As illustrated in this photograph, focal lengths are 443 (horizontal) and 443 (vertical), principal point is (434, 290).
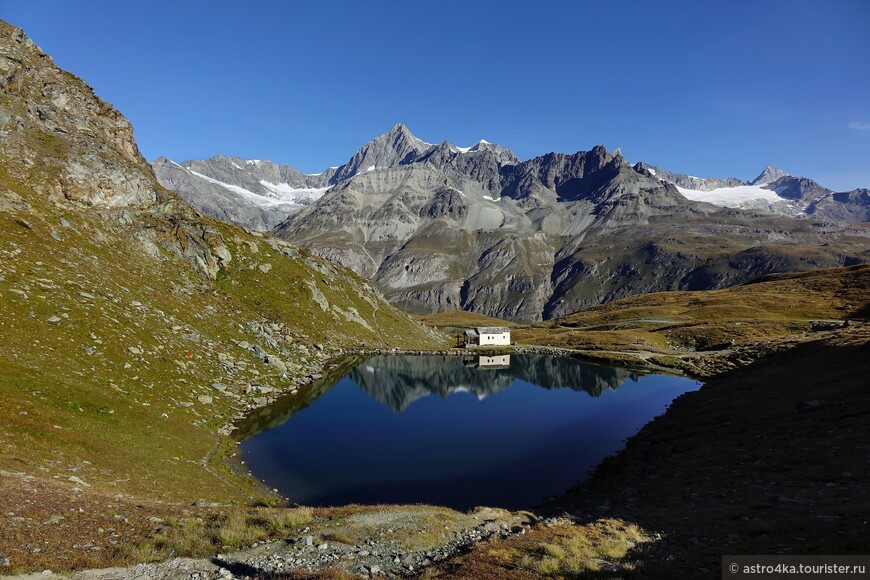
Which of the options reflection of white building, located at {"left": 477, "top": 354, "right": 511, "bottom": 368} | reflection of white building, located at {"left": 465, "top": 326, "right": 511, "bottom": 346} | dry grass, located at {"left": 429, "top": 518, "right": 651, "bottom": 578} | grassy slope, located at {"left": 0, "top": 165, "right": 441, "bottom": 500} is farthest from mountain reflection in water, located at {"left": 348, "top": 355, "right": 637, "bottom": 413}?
dry grass, located at {"left": 429, "top": 518, "right": 651, "bottom": 578}

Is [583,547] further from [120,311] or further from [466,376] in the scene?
[466,376]

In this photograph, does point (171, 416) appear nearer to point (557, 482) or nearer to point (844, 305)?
point (557, 482)

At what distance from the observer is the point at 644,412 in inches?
2815

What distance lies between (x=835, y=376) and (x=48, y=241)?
3790 inches

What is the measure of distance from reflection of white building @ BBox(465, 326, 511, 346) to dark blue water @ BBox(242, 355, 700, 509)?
33.2 meters

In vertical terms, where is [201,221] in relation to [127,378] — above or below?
above

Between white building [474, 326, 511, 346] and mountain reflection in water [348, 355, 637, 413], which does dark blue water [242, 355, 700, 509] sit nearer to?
mountain reflection in water [348, 355, 637, 413]

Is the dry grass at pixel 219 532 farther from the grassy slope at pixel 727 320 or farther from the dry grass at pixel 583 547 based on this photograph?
the grassy slope at pixel 727 320

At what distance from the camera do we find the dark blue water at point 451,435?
41719 millimetres

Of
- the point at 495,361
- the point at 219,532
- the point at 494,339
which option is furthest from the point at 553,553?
the point at 494,339

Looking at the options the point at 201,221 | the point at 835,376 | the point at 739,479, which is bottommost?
the point at 739,479

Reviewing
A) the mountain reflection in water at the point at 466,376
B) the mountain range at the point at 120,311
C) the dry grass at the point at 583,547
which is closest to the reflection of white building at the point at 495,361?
the mountain reflection in water at the point at 466,376

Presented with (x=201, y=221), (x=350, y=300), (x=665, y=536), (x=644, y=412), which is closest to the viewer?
(x=665, y=536)

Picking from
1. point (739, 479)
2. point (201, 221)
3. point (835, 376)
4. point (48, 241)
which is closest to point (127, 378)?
point (48, 241)
